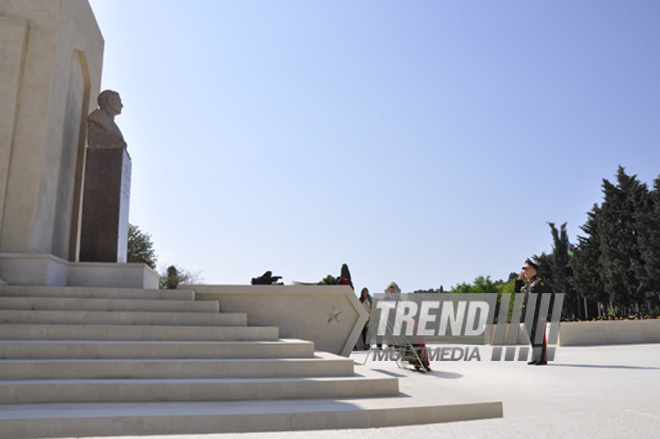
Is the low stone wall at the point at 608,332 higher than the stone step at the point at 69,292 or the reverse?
the reverse

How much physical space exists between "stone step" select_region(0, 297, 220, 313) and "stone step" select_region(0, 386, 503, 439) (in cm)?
245

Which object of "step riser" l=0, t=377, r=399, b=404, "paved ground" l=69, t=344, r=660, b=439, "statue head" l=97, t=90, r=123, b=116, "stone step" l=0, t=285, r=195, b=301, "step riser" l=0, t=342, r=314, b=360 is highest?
"statue head" l=97, t=90, r=123, b=116

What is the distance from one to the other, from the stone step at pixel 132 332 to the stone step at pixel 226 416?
1541 millimetres

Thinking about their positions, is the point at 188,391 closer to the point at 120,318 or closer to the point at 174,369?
the point at 174,369

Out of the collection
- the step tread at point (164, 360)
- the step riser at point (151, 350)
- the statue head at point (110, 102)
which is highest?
the statue head at point (110, 102)

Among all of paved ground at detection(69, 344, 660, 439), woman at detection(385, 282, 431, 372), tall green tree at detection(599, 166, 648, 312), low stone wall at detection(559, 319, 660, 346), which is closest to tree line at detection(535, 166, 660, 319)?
tall green tree at detection(599, 166, 648, 312)

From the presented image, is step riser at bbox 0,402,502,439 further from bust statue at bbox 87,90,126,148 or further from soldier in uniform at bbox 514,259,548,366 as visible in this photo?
bust statue at bbox 87,90,126,148

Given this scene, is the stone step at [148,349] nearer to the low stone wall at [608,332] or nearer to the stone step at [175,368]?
the stone step at [175,368]

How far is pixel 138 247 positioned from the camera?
31.2 meters

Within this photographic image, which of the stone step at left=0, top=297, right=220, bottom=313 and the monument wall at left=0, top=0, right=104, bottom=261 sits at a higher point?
the monument wall at left=0, top=0, right=104, bottom=261

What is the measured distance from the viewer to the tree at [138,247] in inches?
1209

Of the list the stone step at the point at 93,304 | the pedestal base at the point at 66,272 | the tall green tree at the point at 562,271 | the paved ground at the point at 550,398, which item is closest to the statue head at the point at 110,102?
the pedestal base at the point at 66,272

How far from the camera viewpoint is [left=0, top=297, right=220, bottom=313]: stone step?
6242 millimetres

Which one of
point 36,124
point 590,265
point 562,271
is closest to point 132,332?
point 36,124
